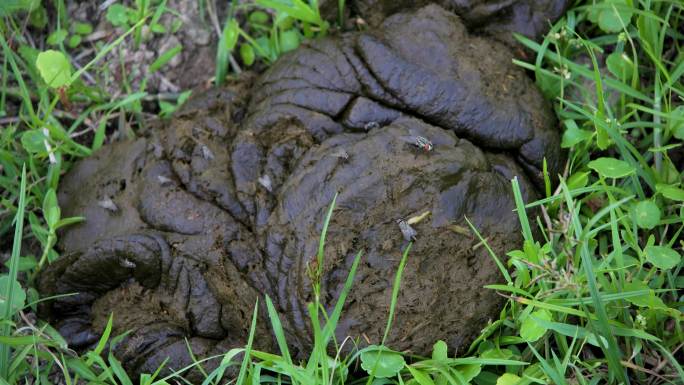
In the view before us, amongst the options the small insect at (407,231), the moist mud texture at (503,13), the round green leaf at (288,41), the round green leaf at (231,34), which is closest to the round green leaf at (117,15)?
the round green leaf at (231,34)

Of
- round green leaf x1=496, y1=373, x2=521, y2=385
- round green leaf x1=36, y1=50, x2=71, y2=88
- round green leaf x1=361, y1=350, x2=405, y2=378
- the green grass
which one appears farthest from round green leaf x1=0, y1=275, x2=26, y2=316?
round green leaf x1=496, y1=373, x2=521, y2=385

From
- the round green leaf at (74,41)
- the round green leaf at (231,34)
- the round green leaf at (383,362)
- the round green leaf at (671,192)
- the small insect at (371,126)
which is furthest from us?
the round green leaf at (74,41)

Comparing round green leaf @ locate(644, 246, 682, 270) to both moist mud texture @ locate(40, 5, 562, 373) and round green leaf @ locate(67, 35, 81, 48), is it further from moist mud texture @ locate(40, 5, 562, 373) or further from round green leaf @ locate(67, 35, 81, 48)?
round green leaf @ locate(67, 35, 81, 48)

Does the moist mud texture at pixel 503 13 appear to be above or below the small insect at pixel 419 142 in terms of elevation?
above

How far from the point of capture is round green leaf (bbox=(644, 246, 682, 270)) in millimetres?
3432

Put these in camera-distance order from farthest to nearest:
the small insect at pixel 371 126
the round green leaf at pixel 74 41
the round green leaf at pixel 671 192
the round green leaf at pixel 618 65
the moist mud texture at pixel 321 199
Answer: the round green leaf at pixel 74 41
the round green leaf at pixel 618 65
the small insect at pixel 371 126
the round green leaf at pixel 671 192
the moist mud texture at pixel 321 199

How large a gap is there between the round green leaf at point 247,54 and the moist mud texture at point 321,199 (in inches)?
22.6

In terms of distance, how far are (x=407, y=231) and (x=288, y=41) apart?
1886 mm

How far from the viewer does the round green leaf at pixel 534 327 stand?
331cm

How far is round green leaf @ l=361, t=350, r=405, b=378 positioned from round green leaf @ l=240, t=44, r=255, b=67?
2305 mm

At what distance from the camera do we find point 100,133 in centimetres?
449

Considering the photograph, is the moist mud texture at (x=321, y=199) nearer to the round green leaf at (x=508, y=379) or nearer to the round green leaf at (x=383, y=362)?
the round green leaf at (x=383, y=362)

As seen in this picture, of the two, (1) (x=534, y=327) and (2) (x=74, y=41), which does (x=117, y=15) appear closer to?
(2) (x=74, y=41)

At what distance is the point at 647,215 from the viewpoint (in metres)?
3.66
